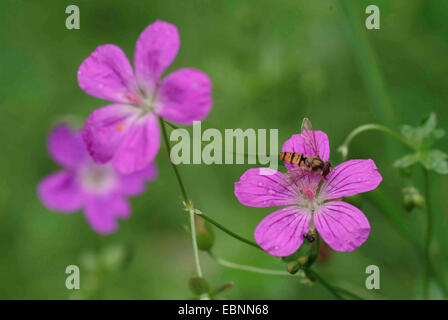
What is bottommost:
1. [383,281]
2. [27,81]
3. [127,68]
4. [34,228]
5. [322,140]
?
[383,281]

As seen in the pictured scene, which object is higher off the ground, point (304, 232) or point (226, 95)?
point (226, 95)

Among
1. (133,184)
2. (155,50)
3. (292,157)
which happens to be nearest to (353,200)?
(292,157)

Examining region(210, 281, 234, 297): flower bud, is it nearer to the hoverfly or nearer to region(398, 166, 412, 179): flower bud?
the hoverfly

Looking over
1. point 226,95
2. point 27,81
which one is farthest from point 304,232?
point 27,81

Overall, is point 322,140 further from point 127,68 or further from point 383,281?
point 383,281

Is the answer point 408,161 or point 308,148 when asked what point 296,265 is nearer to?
point 308,148

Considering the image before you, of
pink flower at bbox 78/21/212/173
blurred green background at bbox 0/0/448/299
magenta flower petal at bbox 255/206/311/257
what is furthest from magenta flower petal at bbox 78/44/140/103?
blurred green background at bbox 0/0/448/299
